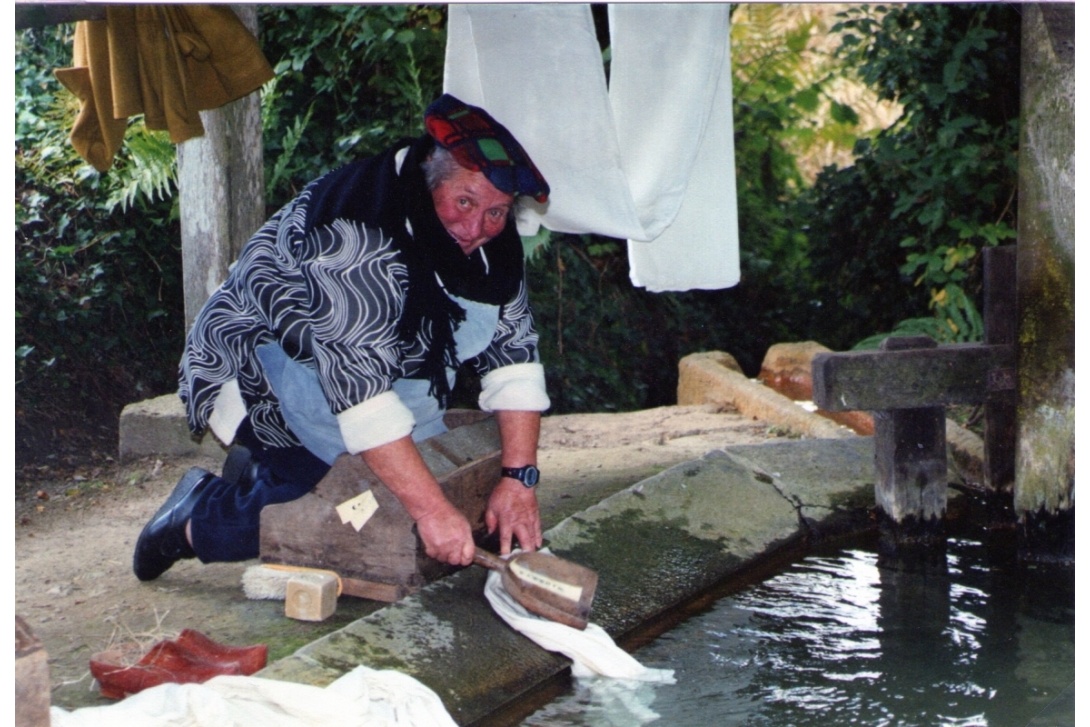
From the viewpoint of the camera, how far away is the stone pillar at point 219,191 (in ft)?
16.7

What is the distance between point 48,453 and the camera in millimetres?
6469

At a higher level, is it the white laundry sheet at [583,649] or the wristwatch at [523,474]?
the wristwatch at [523,474]

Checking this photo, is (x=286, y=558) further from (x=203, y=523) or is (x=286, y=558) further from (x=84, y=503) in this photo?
(x=84, y=503)

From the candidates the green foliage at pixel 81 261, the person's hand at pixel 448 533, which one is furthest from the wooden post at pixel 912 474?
the green foliage at pixel 81 261

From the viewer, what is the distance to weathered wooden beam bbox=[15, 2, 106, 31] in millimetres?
3535

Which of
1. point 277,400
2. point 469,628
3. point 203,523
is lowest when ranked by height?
point 469,628

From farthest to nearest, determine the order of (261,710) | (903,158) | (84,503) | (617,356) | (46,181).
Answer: (617,356) < (903,158) < (46,181) < (84,503) < (261,710)

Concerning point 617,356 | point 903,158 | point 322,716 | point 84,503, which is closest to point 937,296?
point 903,158

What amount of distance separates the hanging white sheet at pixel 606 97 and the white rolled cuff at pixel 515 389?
1.64ft

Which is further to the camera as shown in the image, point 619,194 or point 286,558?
point 619,194

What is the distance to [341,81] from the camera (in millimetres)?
7516

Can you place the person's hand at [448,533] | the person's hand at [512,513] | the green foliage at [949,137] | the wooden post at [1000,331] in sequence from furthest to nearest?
the green foliage at [949,137], the wooden post at [1000,331], the person's hand at [512,513], the person's hand at [448,533]

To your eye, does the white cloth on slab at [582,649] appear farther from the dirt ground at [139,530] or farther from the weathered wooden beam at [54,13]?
the weathered wooden beam at [54,13]

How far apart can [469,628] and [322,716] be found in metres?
0.70
